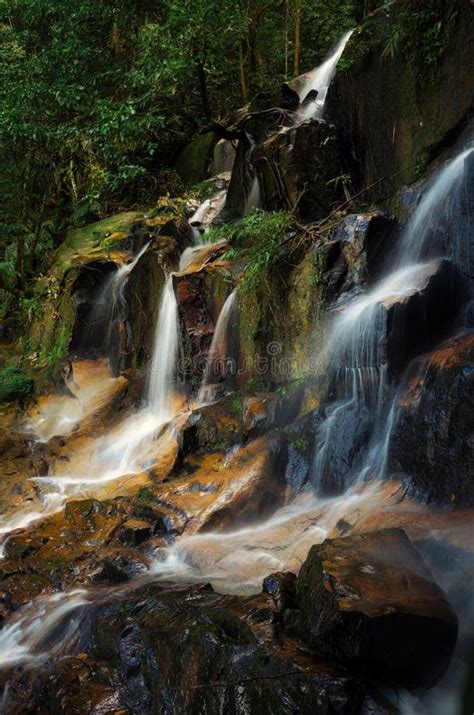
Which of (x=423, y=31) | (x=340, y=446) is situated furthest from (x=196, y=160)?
(x=340, y=446)

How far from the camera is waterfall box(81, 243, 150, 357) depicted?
39.9 ft

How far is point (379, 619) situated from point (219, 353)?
258 inches

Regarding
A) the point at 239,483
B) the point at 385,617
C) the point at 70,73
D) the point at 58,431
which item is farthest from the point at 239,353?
the point at 385,617

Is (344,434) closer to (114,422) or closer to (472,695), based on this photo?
(472,695)

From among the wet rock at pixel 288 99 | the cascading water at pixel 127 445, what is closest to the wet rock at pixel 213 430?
the cascading water at pixel 127 445

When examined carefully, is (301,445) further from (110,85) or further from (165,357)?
(110,85)

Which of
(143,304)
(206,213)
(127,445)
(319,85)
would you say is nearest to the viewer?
(127,445)

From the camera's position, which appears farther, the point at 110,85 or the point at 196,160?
the point at 196,160

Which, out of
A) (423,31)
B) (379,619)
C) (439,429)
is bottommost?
(379,619)

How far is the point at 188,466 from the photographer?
7621mm

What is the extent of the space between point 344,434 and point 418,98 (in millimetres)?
5582

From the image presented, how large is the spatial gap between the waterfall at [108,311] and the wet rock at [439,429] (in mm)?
7827

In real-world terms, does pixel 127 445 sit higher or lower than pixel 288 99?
lower

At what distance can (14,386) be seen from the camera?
1191 cm
